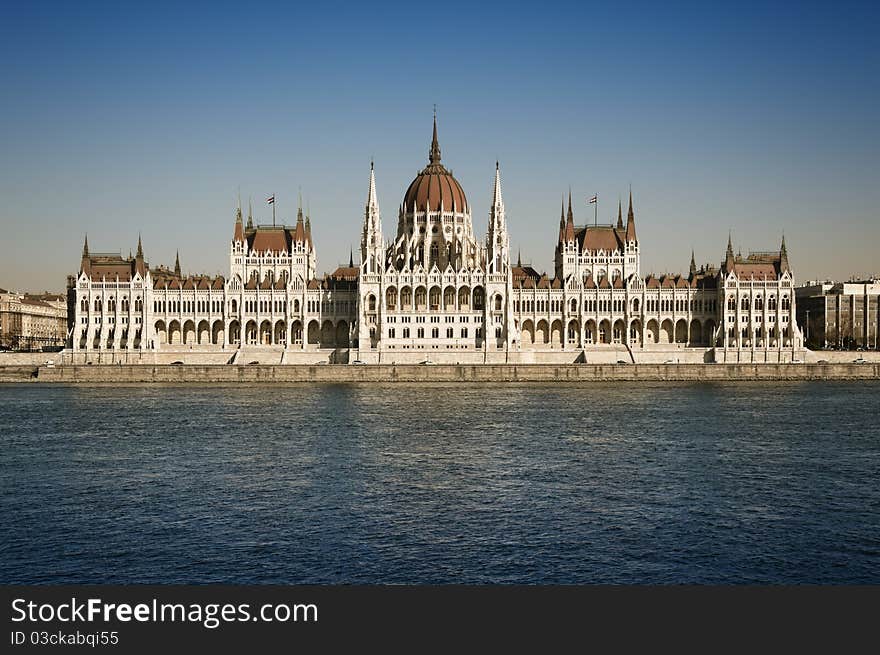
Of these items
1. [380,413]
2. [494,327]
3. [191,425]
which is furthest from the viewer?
[494,327]

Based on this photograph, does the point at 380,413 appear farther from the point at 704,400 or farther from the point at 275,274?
the point at 275,274

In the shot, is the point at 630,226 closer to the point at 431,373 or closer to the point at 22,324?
the point at 431,373

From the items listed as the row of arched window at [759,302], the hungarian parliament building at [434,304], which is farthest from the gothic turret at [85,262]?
the row of arched window at [759,302]

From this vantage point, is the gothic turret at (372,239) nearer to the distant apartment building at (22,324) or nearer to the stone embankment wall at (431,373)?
the stone embankment wall at (431,373)

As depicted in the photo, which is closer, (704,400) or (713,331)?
(704,400)

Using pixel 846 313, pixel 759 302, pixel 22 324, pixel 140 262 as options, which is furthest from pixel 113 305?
pixel 846 313

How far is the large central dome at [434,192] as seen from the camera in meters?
136

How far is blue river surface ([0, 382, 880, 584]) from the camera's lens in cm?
2934

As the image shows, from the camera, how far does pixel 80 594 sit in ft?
80.1

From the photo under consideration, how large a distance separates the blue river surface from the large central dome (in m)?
65.2

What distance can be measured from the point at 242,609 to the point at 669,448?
111ft

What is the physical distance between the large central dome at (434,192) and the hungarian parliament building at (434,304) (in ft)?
0.67

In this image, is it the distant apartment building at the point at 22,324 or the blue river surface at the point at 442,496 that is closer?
the blue river surface at the point at 442,496

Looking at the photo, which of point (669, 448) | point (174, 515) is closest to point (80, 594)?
point (174, 515)
